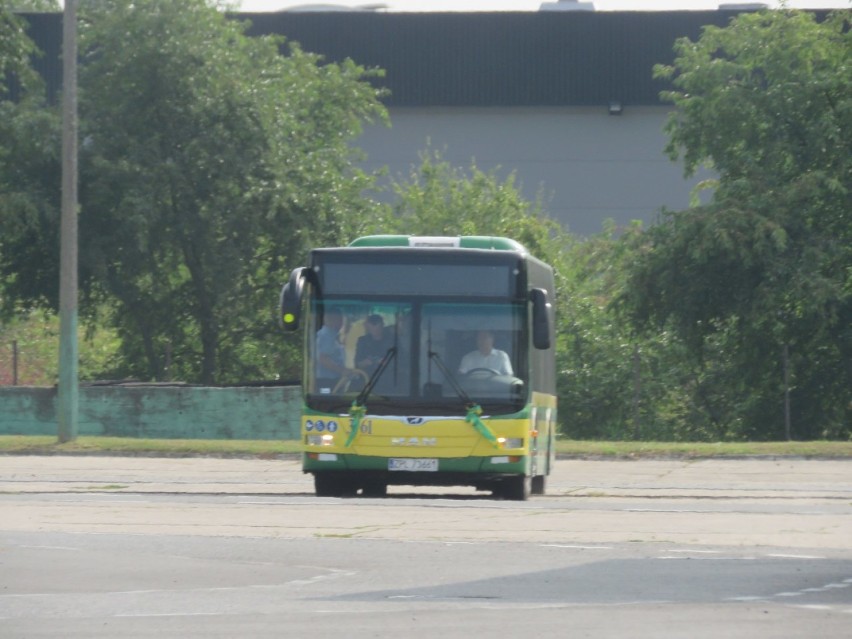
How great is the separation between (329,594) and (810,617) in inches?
110

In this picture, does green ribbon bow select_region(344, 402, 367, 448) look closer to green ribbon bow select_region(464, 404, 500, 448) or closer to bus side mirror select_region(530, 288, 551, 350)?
green ribbon bow select_region(464, 404, 500, 448)

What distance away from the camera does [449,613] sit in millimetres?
8578

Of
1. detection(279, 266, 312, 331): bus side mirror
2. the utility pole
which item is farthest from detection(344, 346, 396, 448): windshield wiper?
the utility pole

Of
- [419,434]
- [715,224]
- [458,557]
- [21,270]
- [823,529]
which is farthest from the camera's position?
[21,270]

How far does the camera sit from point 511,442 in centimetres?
1584

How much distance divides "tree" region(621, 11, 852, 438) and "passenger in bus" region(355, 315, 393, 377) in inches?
564

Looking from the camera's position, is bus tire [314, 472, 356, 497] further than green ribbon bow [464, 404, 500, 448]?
Yes

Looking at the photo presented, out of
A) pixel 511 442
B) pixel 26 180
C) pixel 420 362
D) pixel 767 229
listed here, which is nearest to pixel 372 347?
pixel 420 362

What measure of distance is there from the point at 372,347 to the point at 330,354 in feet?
1.45

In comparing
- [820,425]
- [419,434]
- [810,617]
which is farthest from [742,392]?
[810,617]

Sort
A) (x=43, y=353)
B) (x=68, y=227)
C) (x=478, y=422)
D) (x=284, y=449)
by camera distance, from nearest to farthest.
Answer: (x=478, y=422), (x=284, y=449), (x=68, y=227), (x=43, y=353)

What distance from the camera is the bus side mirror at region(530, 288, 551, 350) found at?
1574cm

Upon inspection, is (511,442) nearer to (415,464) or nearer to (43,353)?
(415,464)

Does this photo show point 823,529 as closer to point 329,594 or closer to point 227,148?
point 329,594
